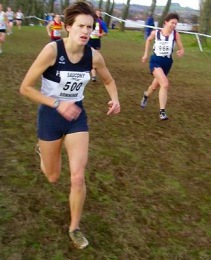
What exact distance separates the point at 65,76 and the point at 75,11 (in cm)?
58

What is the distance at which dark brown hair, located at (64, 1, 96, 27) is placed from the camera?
133 inches

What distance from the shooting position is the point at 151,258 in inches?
140

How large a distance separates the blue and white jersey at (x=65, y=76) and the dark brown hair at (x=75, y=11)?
0.20m

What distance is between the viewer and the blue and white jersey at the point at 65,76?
11.3ft

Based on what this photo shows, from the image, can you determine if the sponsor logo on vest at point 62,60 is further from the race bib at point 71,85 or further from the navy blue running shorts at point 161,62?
the navy blue running shorts at point 161,62

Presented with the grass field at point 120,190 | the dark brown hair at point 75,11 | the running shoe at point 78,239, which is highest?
the dark brown hair at point 75,11

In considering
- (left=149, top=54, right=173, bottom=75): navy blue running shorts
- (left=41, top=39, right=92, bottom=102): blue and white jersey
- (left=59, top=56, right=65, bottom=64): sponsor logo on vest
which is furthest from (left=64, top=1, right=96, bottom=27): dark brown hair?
(left=149, top=54, right=173, bottom=75): navy blue running shorts

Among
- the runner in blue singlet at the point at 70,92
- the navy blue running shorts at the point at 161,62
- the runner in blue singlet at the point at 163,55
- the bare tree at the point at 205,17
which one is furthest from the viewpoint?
the bare tree at the point at 205,17

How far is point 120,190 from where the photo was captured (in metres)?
4.66

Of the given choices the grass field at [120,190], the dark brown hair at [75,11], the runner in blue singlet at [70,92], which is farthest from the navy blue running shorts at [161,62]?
the dark brown hair at [75,11]

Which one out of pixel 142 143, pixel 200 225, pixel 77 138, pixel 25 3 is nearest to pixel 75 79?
pixel 77 138

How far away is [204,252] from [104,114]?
14.2ft

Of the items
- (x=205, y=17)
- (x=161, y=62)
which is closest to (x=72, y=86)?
(x=161, y=62)

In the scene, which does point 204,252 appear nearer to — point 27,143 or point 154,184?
point 154,184
